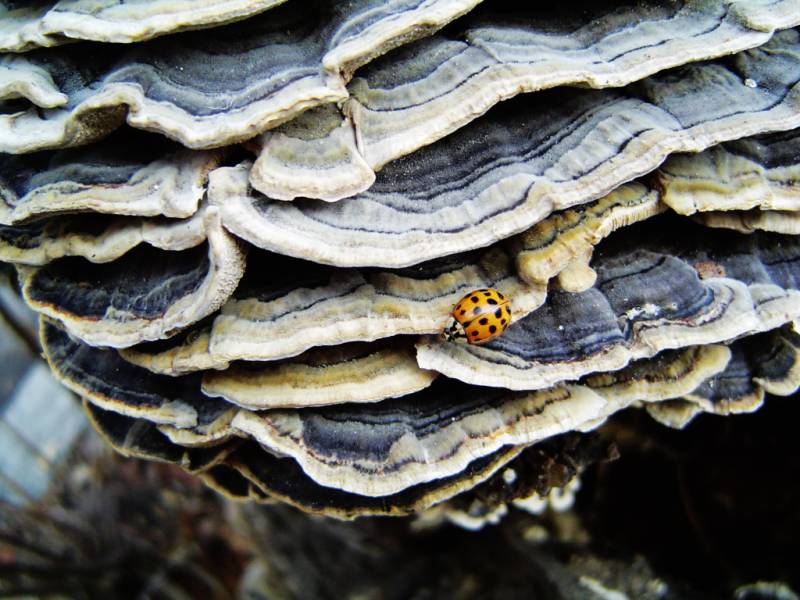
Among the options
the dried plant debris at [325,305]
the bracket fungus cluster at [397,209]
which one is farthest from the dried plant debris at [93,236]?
the dried plant debris at [325,305]

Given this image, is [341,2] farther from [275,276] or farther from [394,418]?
[394,418]

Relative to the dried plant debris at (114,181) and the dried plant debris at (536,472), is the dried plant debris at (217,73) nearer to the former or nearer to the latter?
the dried plant debris at (114,181)

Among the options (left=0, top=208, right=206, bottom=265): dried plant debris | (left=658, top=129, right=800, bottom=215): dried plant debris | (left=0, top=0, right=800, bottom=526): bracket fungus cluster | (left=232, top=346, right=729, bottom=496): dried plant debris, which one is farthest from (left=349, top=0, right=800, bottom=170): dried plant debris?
(left=232, top=346, right=729, bottom=496): dried plant debris

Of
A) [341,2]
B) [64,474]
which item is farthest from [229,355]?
[64,474]

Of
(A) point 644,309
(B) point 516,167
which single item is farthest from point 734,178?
(B) point 516,167

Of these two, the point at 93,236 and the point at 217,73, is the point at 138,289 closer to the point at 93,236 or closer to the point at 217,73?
the point at 93,236

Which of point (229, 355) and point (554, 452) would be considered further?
point (554, 452)

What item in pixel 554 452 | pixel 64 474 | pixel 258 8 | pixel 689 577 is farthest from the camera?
pixel 64 474
